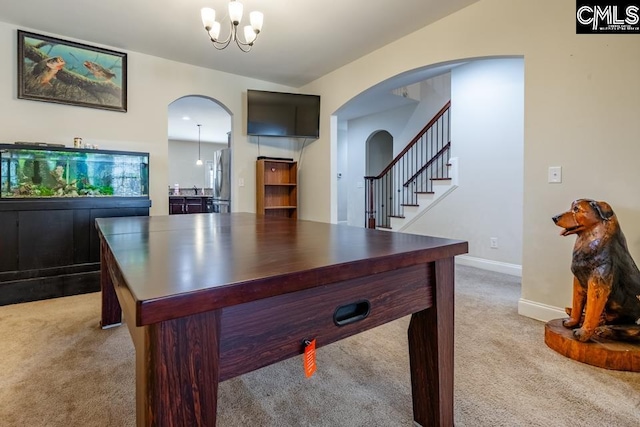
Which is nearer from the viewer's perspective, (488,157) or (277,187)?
(488,157)

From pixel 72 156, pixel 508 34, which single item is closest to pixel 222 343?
pixel 508 34

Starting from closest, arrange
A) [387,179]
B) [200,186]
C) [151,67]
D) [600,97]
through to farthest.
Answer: [600,97]
[151,67]
[387,179]
[200,186]

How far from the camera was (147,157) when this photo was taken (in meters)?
3.55

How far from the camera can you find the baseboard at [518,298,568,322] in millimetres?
2357

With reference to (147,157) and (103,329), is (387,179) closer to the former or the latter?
(147,157)

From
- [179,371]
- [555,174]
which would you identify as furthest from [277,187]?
[179,371]

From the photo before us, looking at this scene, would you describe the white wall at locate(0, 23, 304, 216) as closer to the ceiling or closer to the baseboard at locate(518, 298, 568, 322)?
the ceiling

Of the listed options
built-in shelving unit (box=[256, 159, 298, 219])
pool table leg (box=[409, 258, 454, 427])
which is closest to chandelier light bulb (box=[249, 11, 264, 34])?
pool table leg (box=[409, 258, 454, 427])

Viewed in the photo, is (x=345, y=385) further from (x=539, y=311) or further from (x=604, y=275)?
(x=539, y=311)

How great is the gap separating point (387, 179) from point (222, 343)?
663 cm

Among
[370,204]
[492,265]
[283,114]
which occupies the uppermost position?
[283,114]

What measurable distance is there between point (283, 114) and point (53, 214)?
294 centimetres

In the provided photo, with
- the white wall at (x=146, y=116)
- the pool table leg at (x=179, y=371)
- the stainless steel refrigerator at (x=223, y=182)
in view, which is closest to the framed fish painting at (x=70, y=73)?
the white wall at (x=146, y=116)

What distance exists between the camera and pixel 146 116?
3.82m
